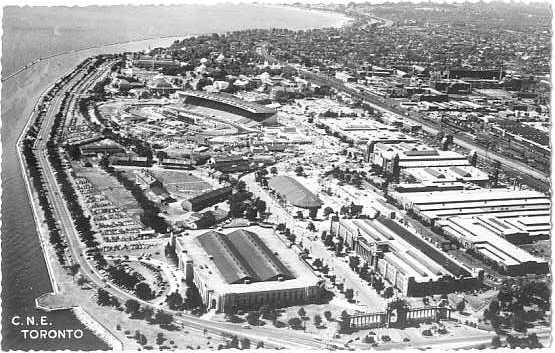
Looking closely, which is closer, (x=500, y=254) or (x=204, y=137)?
(x=500, y=254)

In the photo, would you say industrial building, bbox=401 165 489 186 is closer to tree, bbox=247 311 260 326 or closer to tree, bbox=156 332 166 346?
tree, bbox=247 311 260 326

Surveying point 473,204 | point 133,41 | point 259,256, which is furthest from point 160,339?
point 133,41

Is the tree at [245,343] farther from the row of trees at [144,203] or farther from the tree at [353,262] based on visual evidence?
the row of trees at [144,203]

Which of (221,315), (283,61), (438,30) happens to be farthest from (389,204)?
(438,30)

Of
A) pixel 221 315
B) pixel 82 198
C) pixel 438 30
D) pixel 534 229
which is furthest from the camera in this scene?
pixel 438 30

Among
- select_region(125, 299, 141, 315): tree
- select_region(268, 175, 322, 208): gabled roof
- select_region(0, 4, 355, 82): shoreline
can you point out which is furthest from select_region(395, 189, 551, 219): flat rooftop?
select_region(0, 4, 355, 82): shoreline

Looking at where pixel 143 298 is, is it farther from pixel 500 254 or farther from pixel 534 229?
pixel 534 229
